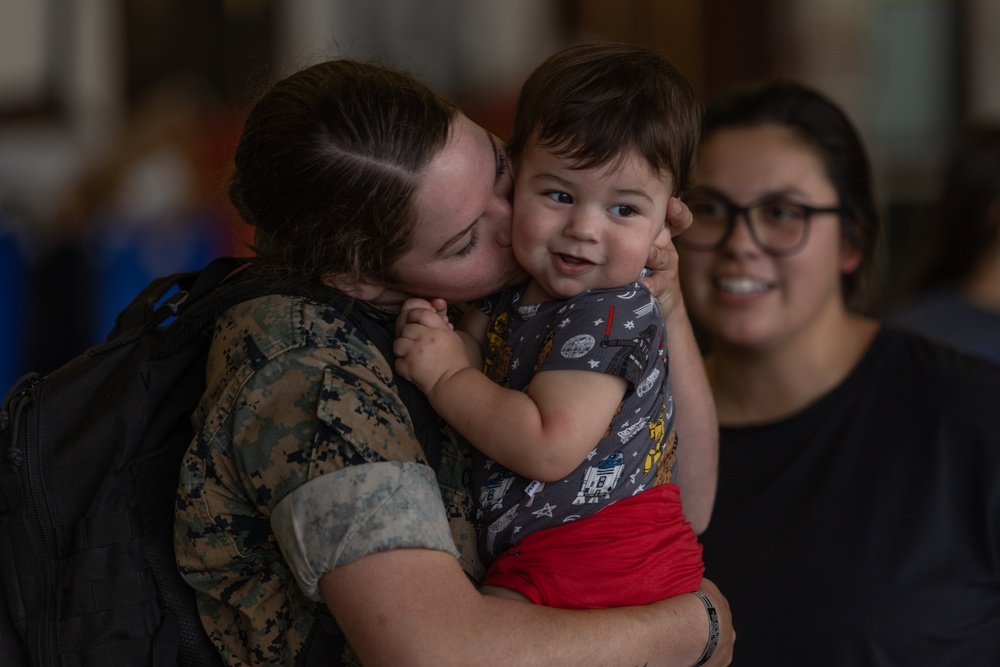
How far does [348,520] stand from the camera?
1252 millimetres

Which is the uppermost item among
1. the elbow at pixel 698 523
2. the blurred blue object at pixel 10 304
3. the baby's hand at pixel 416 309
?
the baby's hand at pixel 416 309

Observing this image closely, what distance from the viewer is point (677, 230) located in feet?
5.40

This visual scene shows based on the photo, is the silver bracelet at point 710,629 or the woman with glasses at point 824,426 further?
the woman with glasses at point 824,426

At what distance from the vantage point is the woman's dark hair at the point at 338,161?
1.38 metres

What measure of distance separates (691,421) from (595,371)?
17.4 inches

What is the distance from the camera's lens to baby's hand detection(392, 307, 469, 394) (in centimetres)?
146

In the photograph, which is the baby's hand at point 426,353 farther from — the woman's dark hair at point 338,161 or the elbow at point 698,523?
the elbow at point 698,523

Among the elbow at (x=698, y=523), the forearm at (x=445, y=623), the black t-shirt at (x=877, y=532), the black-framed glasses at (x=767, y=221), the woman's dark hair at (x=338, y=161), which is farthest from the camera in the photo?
the black-framed glasses at (x=767, y=221)

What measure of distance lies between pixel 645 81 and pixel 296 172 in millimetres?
480

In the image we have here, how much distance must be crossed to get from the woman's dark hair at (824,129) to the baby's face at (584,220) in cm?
101

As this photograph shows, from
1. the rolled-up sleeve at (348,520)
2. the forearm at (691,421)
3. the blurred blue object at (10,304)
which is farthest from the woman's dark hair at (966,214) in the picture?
the blurred blue object at (10,304)

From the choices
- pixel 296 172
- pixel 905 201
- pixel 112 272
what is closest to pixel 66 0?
pixel 112 272

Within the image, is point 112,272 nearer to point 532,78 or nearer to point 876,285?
point 876,285

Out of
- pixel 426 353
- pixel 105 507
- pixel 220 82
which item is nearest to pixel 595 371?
pixel 426 353
